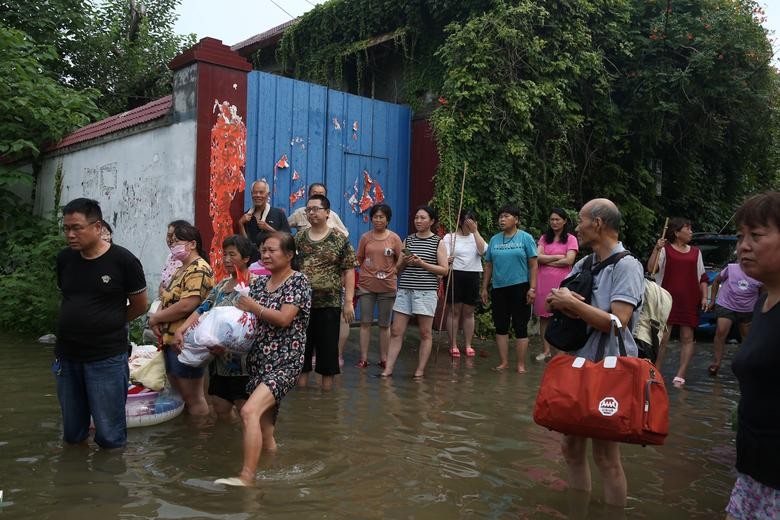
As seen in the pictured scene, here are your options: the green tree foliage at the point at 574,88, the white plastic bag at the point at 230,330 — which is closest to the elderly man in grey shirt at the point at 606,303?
the white plastic bag at the point at 230,330

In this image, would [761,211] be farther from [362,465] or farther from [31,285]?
[31,285]

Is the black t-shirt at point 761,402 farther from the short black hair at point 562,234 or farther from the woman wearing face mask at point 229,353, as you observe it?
the short black hair at point 562,234

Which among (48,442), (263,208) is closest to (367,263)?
(263,208)

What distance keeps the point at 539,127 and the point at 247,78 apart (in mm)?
4724

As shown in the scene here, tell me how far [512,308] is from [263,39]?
9.36 m

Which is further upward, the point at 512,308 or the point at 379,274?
the point at 379,274

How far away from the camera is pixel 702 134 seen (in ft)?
41.7

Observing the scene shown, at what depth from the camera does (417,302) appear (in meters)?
7.36

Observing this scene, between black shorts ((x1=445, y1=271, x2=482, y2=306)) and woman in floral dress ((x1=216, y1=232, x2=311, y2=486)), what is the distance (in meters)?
4.41

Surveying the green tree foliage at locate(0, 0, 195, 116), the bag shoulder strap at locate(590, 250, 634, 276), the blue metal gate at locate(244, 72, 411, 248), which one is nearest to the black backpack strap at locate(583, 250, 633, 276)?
the bag shoulder strap at locate(590, 250, 634, 276)

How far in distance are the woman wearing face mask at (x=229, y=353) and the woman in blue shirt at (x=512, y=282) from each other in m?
3.57

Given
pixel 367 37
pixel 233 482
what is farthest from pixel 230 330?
pixel 367 37

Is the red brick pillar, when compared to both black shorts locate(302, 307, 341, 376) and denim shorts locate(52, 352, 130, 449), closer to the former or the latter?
black shorts locate(302, 307, 341, 376)

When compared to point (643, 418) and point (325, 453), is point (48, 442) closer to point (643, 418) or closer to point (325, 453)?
point (325, 453)
